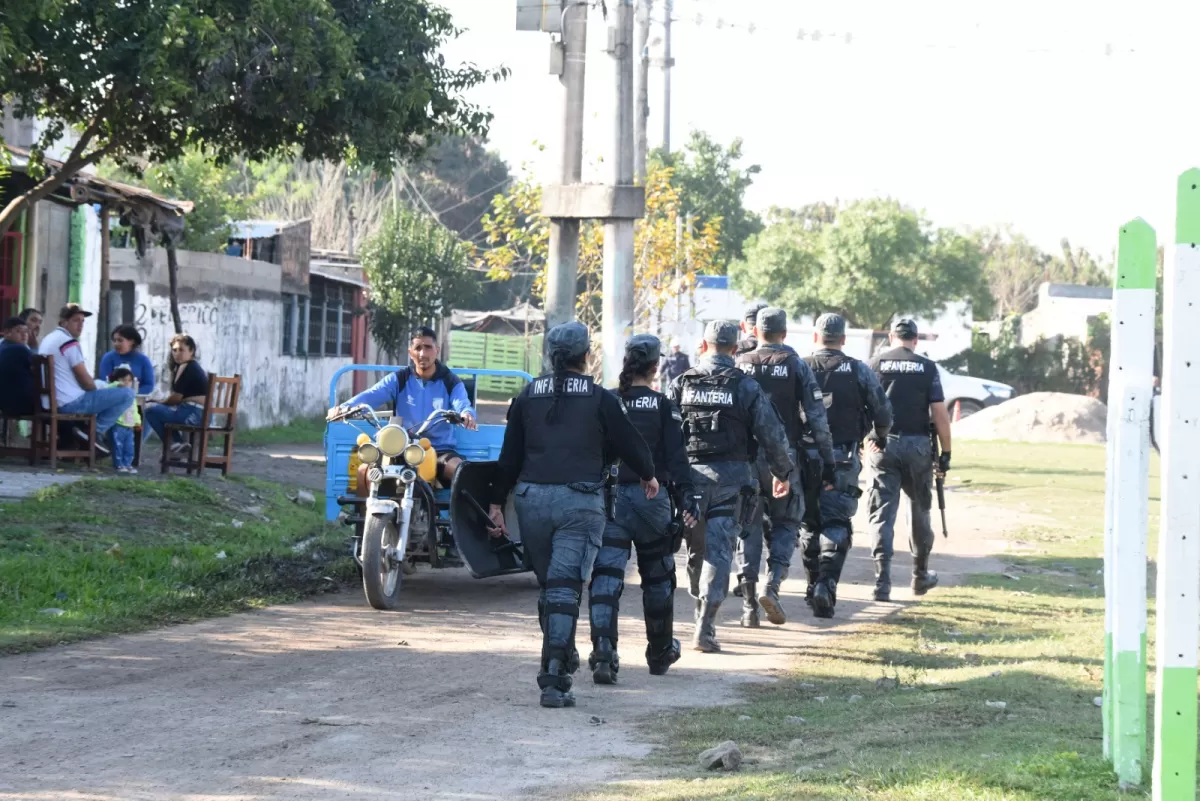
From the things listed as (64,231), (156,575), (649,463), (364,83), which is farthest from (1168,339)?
(64,231)

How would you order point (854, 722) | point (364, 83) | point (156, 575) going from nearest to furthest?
point (854, 722) → point (156, 575) → point (364, 83)

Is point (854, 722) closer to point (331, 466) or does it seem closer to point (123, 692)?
point (123, 692)

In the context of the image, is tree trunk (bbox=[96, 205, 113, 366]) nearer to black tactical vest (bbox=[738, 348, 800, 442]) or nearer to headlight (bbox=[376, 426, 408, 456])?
headlight (bbox=[376, 426, 408, 456])

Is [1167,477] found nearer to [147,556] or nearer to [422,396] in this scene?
[422,396]

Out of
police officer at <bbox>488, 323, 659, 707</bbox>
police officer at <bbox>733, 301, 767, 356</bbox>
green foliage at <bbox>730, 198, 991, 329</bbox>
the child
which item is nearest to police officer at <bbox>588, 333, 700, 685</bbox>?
police officer at <bbox>488, 323, 659, 707</bbox>

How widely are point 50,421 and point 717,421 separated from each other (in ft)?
24.8

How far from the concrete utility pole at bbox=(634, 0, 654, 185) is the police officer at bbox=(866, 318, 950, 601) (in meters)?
11.8

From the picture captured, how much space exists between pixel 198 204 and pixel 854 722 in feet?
112

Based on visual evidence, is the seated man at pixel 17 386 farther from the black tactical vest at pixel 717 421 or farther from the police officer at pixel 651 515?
the police officer at pixel 651 515

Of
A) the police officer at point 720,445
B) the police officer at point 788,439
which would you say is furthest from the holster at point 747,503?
the police officer at point 788,439

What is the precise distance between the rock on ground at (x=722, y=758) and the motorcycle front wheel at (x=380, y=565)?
3.95 meters

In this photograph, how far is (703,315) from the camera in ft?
180

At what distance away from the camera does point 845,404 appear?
36.5 ft

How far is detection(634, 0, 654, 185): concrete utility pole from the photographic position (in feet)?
79.4
